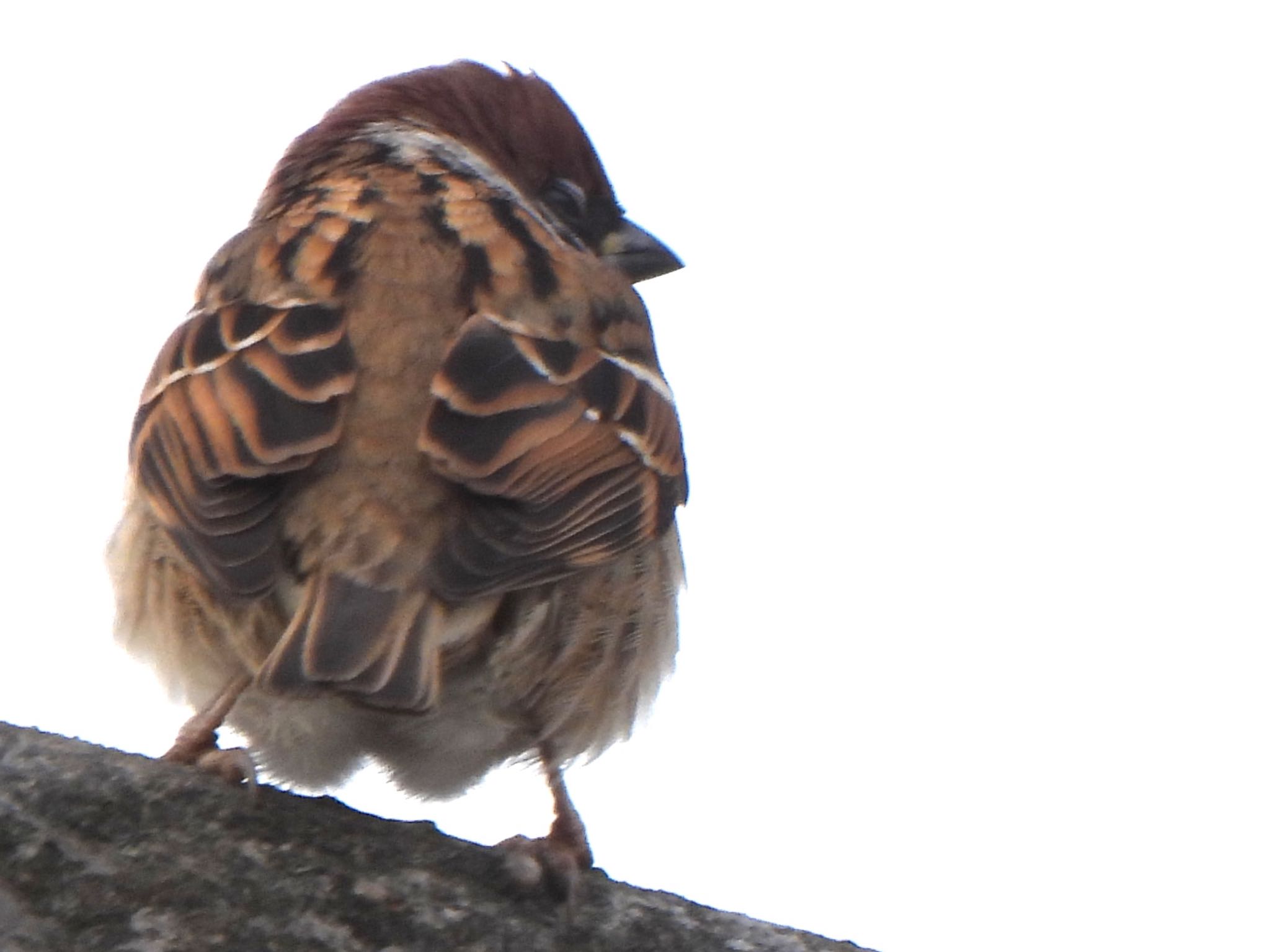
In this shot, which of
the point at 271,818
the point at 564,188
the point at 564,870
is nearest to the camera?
the point at 271,818

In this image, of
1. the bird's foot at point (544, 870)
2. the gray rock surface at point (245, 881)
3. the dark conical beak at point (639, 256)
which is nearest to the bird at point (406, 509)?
the bird's foot at point (544, 870)

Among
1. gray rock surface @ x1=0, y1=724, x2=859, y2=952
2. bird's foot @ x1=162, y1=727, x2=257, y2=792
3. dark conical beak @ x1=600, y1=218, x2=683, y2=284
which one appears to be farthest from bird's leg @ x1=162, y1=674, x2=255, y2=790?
dark conical beak @ x1=600, y1=218, x2=683, y2=284

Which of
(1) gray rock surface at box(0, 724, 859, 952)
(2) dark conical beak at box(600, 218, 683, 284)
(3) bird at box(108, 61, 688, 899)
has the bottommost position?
(1) gray rock surface at box(0, 724, 859, 952)

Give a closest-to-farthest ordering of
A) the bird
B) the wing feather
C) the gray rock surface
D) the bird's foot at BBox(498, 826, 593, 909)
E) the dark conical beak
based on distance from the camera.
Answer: the gray rock surface → the bird's foot at BBox(498, 826, 593, 909) → the bird → the wing feather → the dark conical beak

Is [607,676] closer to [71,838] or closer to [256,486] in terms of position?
[256,486]

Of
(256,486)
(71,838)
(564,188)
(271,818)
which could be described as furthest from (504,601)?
(564,188)

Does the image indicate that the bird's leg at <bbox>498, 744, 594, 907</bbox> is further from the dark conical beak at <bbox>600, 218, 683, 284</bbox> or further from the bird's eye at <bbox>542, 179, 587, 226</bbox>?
the bird's eye at <bbox>542, 179, 587, 226</bbox>
